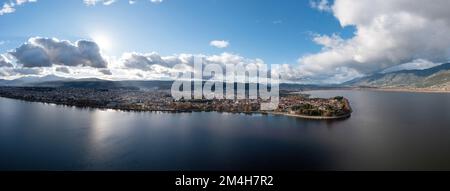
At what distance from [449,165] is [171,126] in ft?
57.6

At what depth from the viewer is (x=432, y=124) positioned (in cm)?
2483

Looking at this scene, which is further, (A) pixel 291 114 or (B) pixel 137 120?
(A) pixel 291 114

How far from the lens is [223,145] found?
53.9ft

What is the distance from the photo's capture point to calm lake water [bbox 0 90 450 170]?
1296cm

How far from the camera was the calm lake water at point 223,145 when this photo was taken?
42.5 feet

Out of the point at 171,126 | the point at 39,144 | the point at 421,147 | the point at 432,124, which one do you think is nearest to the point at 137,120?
the point at 171,126
